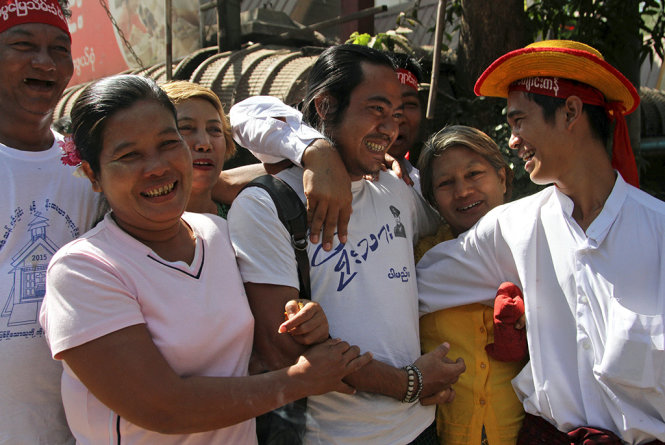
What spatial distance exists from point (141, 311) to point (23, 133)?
3.15 ft

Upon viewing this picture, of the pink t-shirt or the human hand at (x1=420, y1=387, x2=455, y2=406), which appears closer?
the pink t-shirt

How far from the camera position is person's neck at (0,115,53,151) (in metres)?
2.08

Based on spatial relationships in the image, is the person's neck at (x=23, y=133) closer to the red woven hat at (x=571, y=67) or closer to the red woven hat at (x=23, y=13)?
the red woven hat at (x=23, y=13)

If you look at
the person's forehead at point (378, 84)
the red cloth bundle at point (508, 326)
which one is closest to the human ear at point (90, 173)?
the person's forehead at point (378, 84)

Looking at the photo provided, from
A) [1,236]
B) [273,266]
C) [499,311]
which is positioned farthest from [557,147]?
[1,236]

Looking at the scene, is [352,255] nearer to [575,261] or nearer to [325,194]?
[325,194]

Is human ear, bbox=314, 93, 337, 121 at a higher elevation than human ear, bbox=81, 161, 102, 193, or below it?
higher

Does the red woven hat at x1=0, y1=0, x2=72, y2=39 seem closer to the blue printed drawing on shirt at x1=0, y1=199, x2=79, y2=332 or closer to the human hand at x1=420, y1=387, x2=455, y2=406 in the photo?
the blue printed drawing on shirt at x1=0, y1=199, x2=79, y2=332

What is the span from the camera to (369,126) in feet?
7.35

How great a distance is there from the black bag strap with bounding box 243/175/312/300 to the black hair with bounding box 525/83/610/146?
0.96 meters

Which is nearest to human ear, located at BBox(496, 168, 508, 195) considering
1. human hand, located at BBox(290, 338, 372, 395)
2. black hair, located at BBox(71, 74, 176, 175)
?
human hand, located at BBox(290, 338, 372, 395)

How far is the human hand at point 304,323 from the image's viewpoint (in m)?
1.71

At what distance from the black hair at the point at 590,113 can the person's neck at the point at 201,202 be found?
54.3 inches

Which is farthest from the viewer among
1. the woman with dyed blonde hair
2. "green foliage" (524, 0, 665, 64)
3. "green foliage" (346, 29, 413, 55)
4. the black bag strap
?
"green foliage" (346, 29, 413, 55)
